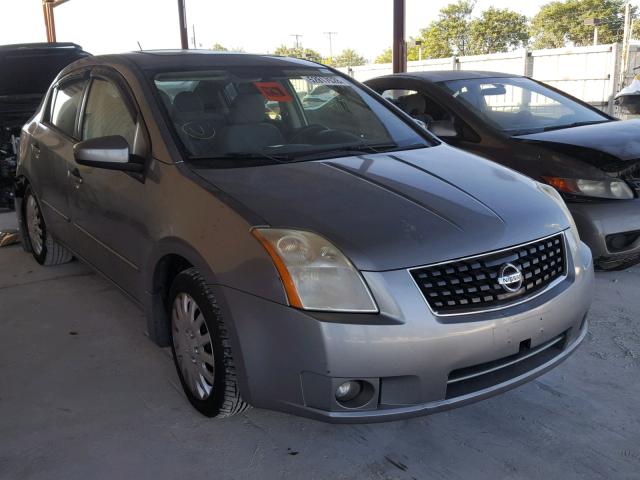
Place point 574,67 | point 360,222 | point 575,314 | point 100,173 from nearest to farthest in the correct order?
1. point 360,222
2. point 575,314
3. point 100,173
4. point 574,67

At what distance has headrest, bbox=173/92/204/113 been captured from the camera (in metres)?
2.94

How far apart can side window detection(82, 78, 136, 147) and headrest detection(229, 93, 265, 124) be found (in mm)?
478

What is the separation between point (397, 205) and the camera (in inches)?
90.7

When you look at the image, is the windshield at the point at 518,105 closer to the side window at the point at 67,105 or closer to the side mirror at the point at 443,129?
the side mirror at the point at 443,129

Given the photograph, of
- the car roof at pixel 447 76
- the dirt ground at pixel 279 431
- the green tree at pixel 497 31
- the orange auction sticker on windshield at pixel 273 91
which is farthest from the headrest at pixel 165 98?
the green tree at pixel 497 31

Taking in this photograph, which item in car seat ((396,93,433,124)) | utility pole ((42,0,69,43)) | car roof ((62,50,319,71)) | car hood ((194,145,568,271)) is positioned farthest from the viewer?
utility pole ((42,0,69,43))

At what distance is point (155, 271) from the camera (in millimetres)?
2680

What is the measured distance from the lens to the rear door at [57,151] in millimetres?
3691

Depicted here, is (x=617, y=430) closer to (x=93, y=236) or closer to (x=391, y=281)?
(x=391, y=281)

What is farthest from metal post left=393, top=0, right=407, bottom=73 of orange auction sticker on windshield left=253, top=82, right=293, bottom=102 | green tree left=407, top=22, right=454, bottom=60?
green tree left=407, top=22, right=454, bottom=60

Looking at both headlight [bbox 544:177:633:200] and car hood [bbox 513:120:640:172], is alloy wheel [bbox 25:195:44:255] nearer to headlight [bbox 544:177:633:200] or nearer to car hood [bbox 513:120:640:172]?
car hood [bbox 513:120:640:172]

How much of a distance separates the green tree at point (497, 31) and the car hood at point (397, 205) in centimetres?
5228

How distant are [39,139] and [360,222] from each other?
2.89 m

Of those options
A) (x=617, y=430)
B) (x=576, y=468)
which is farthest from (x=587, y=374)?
(x=576, y=468)
